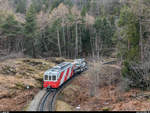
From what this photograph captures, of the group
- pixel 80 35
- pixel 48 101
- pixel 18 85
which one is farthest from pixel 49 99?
pixel 80 35

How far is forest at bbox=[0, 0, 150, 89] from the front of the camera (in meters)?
21.9

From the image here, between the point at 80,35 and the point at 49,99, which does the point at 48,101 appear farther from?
the point at 80,35

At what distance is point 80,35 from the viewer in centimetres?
5034

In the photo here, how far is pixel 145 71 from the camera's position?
19.6 metres

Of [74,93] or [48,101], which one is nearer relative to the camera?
[48,101]

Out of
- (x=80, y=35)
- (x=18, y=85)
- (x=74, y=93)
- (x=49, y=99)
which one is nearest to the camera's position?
(x=49, y=99)

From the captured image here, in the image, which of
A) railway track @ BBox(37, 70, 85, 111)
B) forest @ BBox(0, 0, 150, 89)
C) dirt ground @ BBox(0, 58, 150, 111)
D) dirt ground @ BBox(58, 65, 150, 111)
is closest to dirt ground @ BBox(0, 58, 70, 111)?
dirt ground @ BBox(0, 58, 150, 111)

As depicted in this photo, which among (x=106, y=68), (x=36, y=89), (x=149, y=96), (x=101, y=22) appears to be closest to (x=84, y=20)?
(x=101, y=22)

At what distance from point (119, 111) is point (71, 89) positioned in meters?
10.5

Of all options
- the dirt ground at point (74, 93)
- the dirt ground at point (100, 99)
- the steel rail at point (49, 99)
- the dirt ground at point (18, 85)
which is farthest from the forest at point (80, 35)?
the dirt ground at point (18, 85)

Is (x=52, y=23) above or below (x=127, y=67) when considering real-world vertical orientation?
above

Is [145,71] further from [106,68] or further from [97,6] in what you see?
[97,6]

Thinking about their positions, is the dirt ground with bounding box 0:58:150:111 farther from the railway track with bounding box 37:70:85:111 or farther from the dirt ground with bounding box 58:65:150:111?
the railway track with bounding box 37:70:85:111

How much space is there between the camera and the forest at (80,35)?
71.7 ft
